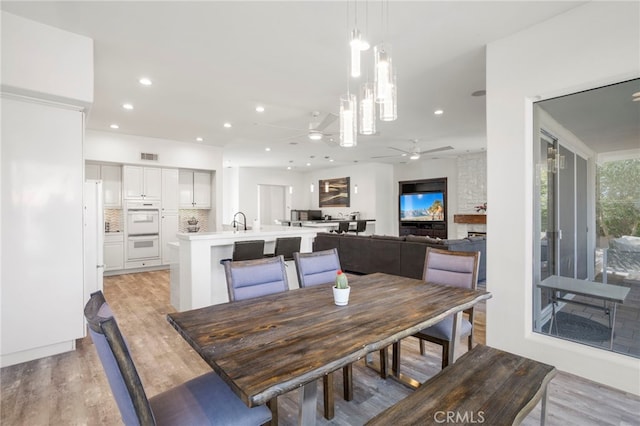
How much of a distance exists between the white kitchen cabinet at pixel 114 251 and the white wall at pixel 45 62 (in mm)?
4172

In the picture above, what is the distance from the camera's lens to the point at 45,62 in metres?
2.66

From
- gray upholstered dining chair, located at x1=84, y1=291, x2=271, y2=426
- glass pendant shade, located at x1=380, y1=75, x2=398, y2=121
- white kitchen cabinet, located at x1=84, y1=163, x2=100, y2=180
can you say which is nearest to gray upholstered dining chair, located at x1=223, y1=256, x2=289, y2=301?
gray upholstered dining chair, located at x1=84, y1=291, x2=271, y2=426

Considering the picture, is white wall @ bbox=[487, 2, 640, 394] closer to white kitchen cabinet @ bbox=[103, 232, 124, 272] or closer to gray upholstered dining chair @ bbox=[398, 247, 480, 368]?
gray upholstered dining chair @ bbox=[398, 247, 480, 368]

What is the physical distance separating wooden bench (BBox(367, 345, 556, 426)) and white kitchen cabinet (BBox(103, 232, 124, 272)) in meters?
6.60

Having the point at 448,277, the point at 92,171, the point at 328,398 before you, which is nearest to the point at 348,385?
the point at 328,398

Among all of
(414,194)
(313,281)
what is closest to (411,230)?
(414,194)

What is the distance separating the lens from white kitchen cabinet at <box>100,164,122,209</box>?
251 inches

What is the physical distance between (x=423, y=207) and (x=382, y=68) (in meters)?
8.95

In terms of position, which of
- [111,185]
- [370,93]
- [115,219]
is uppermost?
[370,93]

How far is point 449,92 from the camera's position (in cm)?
421

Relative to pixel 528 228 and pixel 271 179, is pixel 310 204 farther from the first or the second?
pixel 528 228

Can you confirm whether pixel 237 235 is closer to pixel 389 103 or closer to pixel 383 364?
pixel 383 364

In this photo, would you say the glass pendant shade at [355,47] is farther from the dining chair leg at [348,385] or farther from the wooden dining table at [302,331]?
the dining chair leg at [348,385]

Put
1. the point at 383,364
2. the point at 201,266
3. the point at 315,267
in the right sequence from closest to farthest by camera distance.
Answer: the point at 383,364 → the point at 315,267 → the point at 201,266
